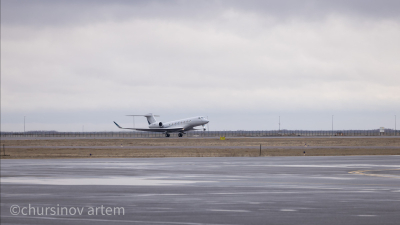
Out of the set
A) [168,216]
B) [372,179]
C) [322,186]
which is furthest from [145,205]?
[372,179]

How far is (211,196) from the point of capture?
15.2 metres

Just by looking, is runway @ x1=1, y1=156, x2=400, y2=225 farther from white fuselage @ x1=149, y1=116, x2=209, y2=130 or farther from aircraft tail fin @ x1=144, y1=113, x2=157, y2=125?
aircraft tail fin @ x1=144, y1=113, x2=157, y2=125

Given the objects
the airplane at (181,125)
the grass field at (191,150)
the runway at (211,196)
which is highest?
the airplane at (181,125)

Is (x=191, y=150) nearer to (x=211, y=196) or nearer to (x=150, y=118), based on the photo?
(x=211, y=196)

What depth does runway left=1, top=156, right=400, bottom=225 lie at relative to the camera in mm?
11648

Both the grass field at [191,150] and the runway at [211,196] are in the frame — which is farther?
the grass field at [191,150]

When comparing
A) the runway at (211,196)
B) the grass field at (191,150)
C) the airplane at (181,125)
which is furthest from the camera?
the airplane at (181,125)

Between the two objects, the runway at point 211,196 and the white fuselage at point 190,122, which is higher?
the white fuselage at point 190,122

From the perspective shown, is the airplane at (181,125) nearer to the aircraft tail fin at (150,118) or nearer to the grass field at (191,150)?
the aircraft tail fin at (150,118)

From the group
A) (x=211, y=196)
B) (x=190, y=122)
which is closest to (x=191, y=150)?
(x=211, y=196)

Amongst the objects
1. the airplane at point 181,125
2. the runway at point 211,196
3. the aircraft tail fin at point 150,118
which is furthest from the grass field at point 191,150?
the aircraft tail fin at point 150,118

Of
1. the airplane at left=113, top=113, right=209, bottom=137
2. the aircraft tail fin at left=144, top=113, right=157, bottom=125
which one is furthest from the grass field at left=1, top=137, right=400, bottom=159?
the aircraft tail fin at left=144, top=113, right=157, bottom=125

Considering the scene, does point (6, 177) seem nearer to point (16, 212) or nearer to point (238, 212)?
point (16, 212)

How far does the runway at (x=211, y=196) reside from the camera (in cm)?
1165
